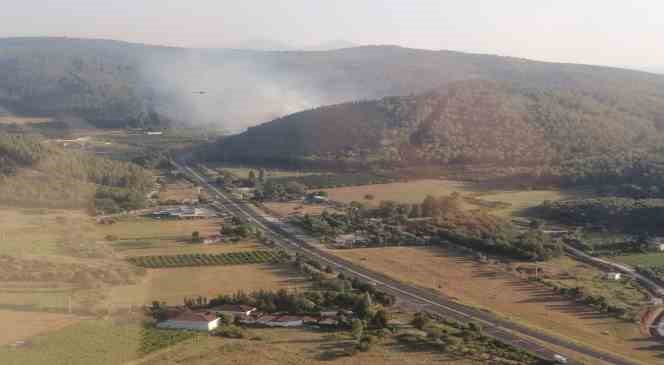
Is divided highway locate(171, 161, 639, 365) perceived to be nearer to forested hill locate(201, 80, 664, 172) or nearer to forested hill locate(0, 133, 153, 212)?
forested hill locate(0, 133, 153, 212)

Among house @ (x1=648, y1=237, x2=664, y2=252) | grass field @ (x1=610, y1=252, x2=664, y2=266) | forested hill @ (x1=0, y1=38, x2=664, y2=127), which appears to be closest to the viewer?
grass field @ (x1=610, y1=252, x2=664, y2=266)

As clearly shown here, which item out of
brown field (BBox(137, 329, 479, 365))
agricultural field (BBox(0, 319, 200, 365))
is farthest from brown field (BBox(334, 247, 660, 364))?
agricultural field (BBox(0, 319, 200, 365))

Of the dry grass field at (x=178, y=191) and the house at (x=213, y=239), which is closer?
the house at (x=213, y=239)

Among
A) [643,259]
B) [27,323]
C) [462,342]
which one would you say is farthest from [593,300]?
[27,323]

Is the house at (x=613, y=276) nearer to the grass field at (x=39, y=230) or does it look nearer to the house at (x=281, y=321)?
the house at (x=281, y=321)

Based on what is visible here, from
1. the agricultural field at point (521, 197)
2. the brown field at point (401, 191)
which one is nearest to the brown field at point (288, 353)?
the agricultural field at point (521, 197)

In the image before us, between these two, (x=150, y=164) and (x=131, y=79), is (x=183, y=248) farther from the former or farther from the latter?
(x=131, y=79)
